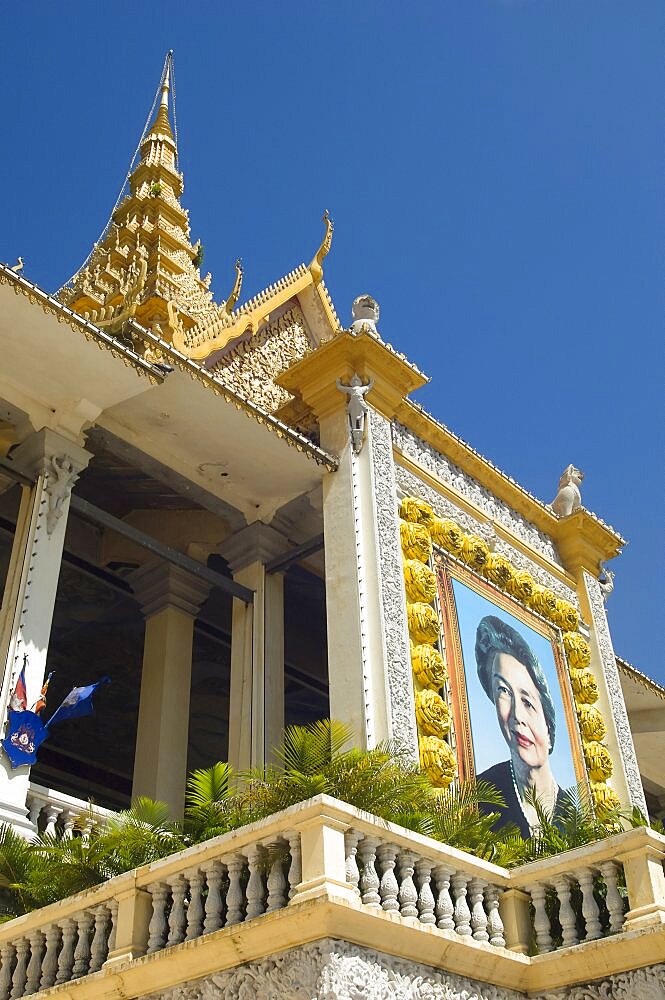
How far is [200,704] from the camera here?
15.5 meters

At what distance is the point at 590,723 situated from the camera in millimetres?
12992

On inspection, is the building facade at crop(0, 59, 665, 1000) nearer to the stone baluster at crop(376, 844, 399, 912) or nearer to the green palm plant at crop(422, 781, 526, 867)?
the stone baluster at crop(376, 844, 399, 912)

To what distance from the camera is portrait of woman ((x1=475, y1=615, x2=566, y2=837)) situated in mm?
11055

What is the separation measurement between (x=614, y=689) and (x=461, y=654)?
11.2 ft

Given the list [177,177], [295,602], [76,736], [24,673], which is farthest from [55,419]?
[177,177]

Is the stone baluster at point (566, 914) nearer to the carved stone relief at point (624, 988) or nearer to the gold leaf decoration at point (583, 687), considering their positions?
the carved stone relief at point (624, 988)

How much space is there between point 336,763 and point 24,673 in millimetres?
3091

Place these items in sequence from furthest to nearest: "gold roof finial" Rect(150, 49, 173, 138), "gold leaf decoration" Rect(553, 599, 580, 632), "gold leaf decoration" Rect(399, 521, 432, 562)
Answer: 1. "gold roof finial" Rect(150, 49, 173, 138)
2. "gold leaf decoration" Rect(553, 599, 580, 632)
3. "gold leaf decoration" Rect(399, 521, 432, 562)

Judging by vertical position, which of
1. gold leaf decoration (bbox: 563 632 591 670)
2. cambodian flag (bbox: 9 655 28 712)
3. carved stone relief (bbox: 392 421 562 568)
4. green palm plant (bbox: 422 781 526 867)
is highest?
carved stone relief (bbox: 392 421 562 568)

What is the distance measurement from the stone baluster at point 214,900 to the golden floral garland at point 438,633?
423cm

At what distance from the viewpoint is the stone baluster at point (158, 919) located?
6.02 m

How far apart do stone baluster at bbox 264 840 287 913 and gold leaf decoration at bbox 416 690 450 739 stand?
4530mm

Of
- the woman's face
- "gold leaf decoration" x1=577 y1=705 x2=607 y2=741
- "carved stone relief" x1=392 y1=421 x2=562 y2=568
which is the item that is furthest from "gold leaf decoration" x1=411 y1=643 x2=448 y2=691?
"gold leaf decoration" x1=577 y1=705 x2=607 y2=741

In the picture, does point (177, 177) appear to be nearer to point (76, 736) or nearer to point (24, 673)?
point (76, 736)
